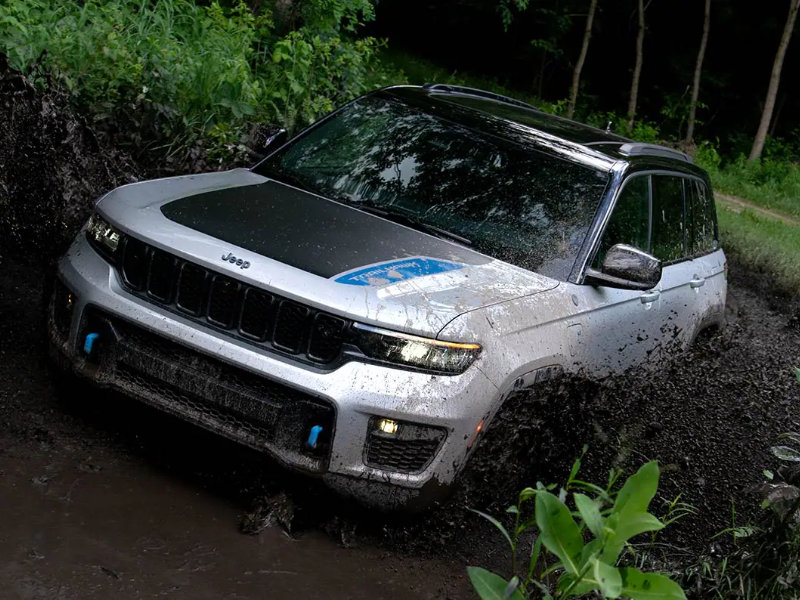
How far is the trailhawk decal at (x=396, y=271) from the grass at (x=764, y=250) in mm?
7490

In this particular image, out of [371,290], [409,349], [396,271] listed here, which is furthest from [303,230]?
[409,349]

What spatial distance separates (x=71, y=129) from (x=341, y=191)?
261cm

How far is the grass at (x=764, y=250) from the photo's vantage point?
1108cm

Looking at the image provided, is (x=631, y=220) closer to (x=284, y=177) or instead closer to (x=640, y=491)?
(x=284, y=177)

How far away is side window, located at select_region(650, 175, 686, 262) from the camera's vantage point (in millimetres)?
5805

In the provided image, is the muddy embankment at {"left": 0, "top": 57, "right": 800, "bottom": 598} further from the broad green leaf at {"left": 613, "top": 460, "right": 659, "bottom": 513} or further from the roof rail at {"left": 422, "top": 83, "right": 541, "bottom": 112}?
the roof rail at {"left": 422, "top": 83, "right": 541, "bottom": 112}

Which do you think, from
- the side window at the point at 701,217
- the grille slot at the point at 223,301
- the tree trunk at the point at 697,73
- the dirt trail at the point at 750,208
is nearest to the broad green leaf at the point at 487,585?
the grille slot at the point at 223,301

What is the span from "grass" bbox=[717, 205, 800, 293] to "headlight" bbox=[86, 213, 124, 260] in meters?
8.28

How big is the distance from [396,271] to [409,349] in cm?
41

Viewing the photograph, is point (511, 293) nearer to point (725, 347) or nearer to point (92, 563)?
point (92, 563)

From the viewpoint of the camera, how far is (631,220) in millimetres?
5395

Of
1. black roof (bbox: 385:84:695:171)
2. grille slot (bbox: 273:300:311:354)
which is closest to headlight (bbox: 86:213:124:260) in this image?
grille slot (bbox: 273:300:311:354)

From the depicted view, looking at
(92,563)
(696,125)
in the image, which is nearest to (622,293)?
(92,563)

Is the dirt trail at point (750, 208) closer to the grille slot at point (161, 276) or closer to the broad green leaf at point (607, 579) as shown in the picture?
the grille slot at point (161, 276)
